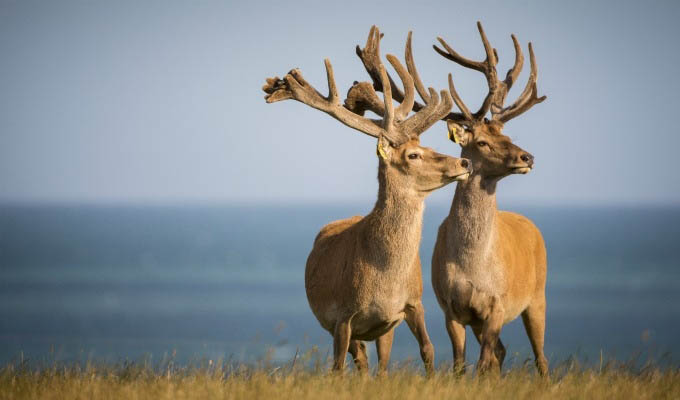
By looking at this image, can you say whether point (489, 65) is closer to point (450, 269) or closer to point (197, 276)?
point (450, 269)

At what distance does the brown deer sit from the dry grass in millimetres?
690

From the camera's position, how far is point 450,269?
29.5 feet

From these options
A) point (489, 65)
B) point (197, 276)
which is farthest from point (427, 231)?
point (489, 65)

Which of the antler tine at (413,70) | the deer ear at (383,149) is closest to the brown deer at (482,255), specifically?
the antler tine at (413,70)

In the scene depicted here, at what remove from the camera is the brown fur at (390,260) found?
8156mm

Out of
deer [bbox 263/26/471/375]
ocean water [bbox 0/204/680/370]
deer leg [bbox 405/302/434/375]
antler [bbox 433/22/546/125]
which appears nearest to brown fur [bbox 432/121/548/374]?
antler [bbox 433/22/546/125]

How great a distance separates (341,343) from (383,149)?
1.53 meters

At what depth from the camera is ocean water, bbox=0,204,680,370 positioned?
219 ft

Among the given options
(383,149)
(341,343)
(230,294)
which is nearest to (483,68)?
(383,149)

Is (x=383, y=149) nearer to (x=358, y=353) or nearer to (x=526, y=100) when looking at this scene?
(x=358, y=353)

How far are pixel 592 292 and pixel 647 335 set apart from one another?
10408 centimetres

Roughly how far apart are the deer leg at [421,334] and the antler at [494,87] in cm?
197

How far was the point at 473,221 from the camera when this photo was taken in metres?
9.02

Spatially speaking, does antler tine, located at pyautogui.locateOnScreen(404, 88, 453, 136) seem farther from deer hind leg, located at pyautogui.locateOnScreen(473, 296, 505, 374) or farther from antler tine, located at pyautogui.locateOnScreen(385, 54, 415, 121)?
deer hind leg, located at pyautogui.locateOnScreen(473, 296, 505, 374)
